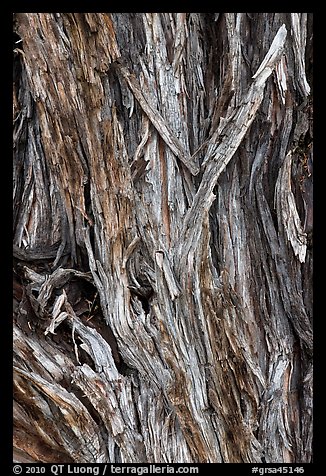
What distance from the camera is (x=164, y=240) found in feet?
4.61

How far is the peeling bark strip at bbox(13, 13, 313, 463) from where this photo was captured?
1.33m

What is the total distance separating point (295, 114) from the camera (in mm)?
1472

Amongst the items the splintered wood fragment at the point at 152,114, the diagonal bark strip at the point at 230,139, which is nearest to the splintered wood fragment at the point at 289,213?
the diagonal bark strip at the point at 230,139

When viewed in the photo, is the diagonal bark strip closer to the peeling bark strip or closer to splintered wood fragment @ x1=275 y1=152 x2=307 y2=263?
the peeling bark strip

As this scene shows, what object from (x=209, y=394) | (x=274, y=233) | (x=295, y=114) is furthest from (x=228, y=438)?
(x=295, y=114)

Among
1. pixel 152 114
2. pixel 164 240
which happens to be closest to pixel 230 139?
pixel 152 114

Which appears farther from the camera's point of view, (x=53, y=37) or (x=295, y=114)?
(x=295, y=114)

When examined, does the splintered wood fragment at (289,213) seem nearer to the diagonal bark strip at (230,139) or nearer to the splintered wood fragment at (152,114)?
the diagonal bark strip at (230,139)

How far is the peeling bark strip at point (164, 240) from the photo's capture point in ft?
4.36

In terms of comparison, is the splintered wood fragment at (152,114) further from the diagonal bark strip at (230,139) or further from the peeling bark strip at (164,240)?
the diagonal bark strip at (230,139)

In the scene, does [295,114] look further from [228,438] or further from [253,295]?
[228,438]

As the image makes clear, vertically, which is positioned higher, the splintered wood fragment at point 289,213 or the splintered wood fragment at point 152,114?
the splintered wood fragment at point 152,114

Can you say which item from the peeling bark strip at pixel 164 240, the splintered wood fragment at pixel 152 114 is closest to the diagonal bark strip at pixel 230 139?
the peeling bark strip at pixel 164 240

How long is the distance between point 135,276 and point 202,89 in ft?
2.23
